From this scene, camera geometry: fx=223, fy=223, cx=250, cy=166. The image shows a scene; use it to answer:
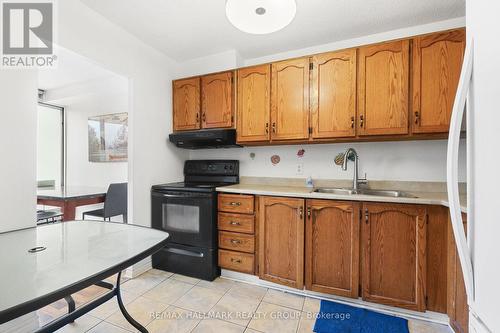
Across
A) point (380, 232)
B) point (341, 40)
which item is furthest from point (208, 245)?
point (341, 40)

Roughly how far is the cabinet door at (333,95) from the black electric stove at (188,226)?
127 centimetres

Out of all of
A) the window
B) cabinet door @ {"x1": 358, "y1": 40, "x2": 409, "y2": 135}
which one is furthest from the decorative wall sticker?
the window

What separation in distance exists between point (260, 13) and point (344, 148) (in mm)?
1629

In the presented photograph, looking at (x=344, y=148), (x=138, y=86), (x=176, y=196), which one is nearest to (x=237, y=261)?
(x=176, y=196)

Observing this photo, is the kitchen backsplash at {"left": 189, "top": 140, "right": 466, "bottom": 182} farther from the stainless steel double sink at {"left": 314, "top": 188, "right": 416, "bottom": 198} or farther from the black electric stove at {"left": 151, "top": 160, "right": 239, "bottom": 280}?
the black electric stove at {"left": 151, "top": 160, "right": 239, "bottom": 280}

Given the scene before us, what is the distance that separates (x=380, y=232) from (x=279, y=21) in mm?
1654

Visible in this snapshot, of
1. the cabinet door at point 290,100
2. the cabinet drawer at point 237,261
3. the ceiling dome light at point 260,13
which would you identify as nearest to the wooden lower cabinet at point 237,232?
the cabinet drawer at point 237,261

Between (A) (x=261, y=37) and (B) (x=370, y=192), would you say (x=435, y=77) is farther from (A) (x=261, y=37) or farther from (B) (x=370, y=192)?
(A) (x=261, y=37)

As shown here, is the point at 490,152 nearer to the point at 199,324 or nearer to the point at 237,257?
the point at 199,324

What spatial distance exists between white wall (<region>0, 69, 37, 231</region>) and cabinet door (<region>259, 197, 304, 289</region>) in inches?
69.3

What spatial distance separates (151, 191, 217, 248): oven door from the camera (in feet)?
7.40

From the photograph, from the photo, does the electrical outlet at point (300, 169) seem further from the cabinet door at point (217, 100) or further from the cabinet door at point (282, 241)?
the cabinet door at point (217, 100)

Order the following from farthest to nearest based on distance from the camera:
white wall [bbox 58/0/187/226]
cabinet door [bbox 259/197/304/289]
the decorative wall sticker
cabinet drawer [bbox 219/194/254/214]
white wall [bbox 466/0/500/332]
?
the decorative wall sticker, cabinet drawer [bbox 219/194/254/214], cabinet door [bbox 259/197/304/289], white wall [bbox 58/0/187/226], white wall [bbox 466/0/500/332]

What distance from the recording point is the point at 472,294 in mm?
694
